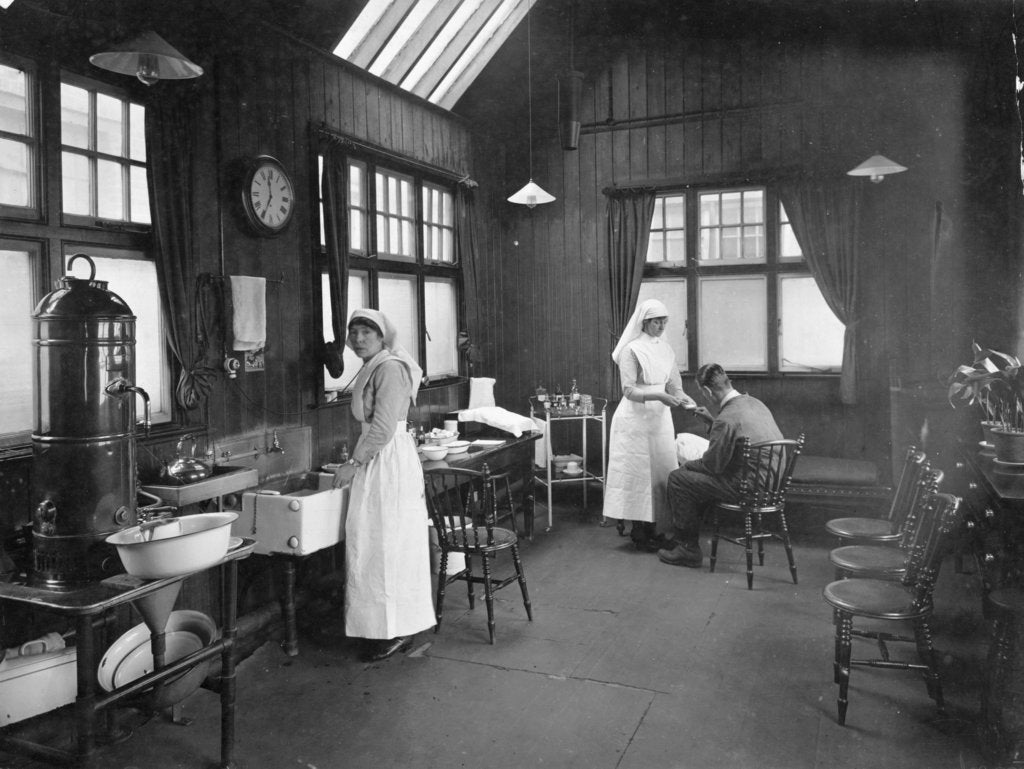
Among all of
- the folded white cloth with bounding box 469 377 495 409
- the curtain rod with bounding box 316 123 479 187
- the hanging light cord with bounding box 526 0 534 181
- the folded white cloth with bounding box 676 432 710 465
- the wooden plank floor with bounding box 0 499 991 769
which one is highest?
the hanging light cord with bounding box 526 0 534 181

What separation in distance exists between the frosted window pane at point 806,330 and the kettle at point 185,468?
4849 millimetres

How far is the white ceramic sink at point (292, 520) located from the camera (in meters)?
3.96

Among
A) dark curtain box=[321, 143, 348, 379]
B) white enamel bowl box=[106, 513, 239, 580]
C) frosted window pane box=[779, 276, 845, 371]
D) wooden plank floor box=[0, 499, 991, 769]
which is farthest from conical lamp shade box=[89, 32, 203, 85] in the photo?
frosted window pane box=[779, 276, 845, 371]

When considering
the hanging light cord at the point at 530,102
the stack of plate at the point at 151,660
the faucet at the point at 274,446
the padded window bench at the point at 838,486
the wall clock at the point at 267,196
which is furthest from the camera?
the hanging light cord at the point at 530,102

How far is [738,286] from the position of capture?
23.1ft

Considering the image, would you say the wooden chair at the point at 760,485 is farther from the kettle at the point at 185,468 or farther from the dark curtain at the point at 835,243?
the kettle at the point at 185,468

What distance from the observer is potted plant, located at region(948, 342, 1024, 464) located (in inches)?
145

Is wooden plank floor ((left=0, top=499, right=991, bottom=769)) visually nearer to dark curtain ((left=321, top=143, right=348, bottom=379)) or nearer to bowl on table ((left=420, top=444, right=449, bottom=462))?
bowl on table ((left=420, top=444, right=449, bottom=462))

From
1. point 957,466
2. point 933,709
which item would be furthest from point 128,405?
point 957,466

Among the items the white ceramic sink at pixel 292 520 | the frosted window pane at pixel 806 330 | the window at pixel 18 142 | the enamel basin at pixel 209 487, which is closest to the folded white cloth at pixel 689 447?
the frosted window pane at pixel 806 330

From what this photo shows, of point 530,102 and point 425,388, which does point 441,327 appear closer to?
point 425,388

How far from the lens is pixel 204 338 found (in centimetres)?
417

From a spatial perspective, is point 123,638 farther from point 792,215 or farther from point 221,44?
point 792,215

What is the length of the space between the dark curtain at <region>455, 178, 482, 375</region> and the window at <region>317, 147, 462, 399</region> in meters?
0.06
